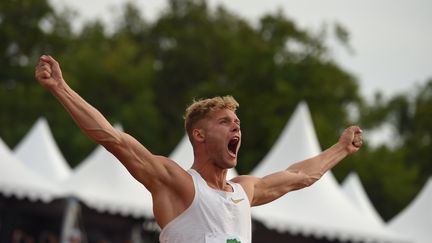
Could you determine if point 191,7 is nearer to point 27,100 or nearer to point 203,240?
point 27,100

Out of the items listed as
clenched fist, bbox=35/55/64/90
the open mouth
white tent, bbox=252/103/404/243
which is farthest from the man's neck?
white tent, bbox=252/103/404/243

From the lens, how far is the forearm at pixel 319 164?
7.31 m

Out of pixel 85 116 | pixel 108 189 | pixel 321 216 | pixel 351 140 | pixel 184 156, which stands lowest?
pixel 85 116

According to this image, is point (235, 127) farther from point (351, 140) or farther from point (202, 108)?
point (351, 140)

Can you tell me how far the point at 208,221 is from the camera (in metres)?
6.26

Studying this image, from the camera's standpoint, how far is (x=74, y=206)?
23.2 metres

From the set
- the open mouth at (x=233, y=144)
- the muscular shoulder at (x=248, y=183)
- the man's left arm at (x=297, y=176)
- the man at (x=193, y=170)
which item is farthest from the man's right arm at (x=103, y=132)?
the man's left arm at (x=297, y=176)

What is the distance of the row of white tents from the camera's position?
2194 centimetres

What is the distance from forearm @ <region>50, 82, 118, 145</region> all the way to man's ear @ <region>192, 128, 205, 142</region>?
611 mm

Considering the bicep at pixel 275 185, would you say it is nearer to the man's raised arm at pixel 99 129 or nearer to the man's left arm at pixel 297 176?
the man's left arm at pixel 297 176

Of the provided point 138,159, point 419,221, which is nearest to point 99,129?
point 138,159

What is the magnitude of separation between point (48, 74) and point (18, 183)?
54.4 ft

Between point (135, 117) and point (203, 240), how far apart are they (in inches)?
1921

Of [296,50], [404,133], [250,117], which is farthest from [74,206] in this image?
[404,133]
